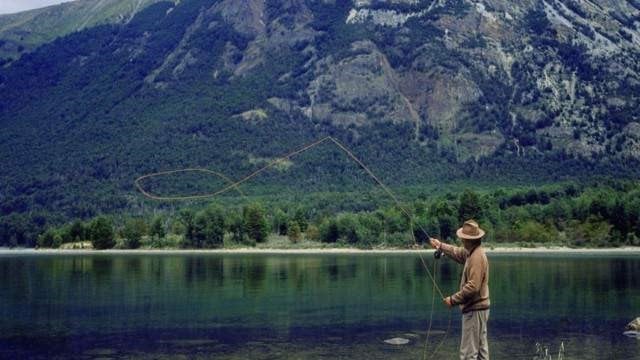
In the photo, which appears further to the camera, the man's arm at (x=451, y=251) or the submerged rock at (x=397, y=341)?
the submerged rock at (x=397, y=341)

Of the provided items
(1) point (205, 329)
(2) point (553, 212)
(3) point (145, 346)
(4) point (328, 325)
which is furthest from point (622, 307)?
(2) point (553, 212)

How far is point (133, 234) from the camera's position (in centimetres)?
15475

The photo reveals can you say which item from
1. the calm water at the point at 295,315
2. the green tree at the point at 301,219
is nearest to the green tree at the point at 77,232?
the green tree at the point at 301,219

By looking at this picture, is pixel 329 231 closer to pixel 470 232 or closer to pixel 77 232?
pixel 77 232

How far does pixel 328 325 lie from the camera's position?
4431cm

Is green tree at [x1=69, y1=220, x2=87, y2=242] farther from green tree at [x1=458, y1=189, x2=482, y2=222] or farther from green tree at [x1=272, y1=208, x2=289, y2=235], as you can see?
green tree at [x1=458, y1=189, x2=482, y2=222]

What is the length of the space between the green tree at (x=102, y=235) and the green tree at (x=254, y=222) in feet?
79.0

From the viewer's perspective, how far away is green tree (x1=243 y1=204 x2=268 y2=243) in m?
149

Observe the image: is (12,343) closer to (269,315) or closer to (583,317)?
(269,315)

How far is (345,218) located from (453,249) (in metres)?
132

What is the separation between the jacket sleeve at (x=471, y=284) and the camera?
18.5 meters

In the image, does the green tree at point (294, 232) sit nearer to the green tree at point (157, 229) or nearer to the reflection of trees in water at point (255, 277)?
the green tree at point (157, 229)

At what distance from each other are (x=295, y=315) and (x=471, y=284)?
30.7 m

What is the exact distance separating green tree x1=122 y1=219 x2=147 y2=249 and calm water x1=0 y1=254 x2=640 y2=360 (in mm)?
74118
